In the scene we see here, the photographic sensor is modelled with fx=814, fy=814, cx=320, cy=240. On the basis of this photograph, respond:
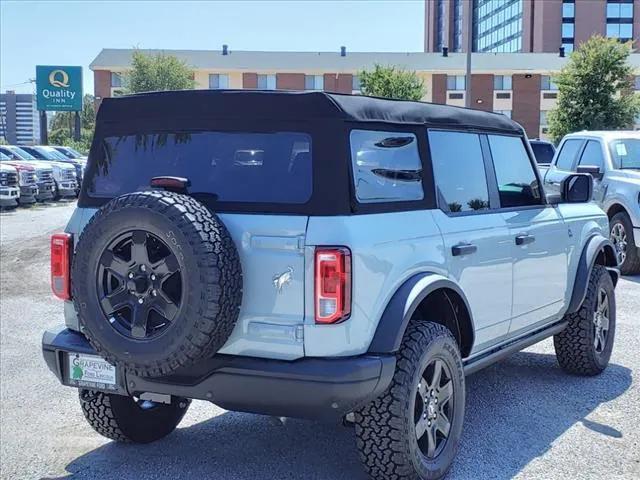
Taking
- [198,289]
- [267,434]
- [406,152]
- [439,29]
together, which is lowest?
[267,434]

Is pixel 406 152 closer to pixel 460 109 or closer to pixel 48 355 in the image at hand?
pixel 460 109

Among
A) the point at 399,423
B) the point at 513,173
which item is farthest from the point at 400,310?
the point at 513,173

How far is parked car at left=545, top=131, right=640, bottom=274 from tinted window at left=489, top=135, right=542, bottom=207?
5552mm

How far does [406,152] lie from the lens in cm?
437

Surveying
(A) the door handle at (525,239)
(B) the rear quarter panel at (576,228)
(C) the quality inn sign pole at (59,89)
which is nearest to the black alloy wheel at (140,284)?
(A) the door handle at (525,239)

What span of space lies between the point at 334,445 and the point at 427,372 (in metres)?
0.95

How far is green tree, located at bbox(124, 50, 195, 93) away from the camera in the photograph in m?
57.6

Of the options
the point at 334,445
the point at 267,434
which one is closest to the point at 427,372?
the point at 334,445

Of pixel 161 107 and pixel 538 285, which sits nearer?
pixel 161 107

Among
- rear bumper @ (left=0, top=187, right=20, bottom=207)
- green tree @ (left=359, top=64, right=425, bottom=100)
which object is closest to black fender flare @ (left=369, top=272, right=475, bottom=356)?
rear bumper @ (left=0, top=187, right=20, bottom=207)

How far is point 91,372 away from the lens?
4.08 metres

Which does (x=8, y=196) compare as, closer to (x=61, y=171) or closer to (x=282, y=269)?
(x=61, y=171)

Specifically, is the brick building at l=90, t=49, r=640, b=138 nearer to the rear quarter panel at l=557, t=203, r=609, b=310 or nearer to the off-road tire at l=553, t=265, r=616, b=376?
the rear quarter panel at l=557, t=203, r=609, b=310

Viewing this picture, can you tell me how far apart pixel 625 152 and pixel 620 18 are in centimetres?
8684
